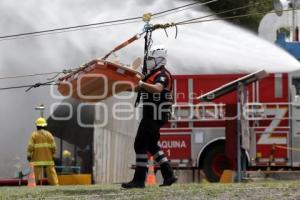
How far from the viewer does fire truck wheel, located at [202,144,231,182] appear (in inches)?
538

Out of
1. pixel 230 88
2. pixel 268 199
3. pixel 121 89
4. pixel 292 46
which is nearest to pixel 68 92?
pixel 121 89

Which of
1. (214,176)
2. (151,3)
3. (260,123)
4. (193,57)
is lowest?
(214,176)

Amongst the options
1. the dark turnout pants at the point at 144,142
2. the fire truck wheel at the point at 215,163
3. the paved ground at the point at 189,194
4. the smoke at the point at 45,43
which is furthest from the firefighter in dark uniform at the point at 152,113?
the smoke at the point at 45,43

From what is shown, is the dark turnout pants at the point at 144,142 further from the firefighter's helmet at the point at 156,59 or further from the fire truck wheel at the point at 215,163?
the fire truck wheel at the point at 215,163

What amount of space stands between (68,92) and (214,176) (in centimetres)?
514

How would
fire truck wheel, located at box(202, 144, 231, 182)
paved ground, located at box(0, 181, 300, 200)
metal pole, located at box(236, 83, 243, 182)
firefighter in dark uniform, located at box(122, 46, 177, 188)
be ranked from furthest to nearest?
1. fire truck wheel, located at box(202, 144, 231, 182)
2. metal pole, located at box(236, 83, 243, 182)
3. firefighter in dark uniform, located at box(122, 46, 177, 188)
4. paved ground, located at box(0, 181, 300, 200)

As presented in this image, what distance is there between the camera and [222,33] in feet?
56.1

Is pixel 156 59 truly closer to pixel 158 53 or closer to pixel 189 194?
pixel 158 53

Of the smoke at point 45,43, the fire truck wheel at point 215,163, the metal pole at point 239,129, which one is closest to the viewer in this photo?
the metal pole at point 239,129

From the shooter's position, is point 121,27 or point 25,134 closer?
point 121,27

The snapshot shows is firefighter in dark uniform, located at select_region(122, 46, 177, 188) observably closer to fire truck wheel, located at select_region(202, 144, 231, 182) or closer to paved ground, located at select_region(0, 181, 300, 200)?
paved ground, located at select_region(0, 181, 300, 200)

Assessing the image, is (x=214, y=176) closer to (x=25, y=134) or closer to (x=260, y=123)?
(x=260, y=123)

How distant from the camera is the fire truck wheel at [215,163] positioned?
13656mm

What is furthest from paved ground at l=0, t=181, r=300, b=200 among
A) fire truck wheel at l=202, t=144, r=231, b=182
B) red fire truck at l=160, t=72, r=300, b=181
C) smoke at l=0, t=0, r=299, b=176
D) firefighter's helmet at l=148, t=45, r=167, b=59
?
Result: smoke at l=0, t=0, r=299, b=176
